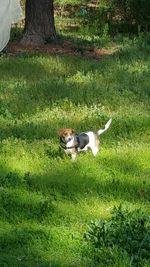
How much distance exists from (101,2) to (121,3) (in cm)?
252

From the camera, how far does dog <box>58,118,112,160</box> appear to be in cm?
788

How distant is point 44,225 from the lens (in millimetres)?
6543

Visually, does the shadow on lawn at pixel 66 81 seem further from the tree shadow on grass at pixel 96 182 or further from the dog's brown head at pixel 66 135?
the tree shadow on grass at pixel 96 182

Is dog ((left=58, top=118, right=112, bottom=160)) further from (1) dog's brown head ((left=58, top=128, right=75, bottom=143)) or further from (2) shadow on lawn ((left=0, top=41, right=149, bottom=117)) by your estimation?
(2) shadow on lawn ((left=0, top=41, right=149, bottom=117))

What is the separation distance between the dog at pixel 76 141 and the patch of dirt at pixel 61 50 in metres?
6.55

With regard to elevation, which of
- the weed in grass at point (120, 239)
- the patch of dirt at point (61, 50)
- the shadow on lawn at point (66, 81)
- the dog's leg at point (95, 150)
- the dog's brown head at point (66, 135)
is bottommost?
the weed in grass at point (120, 239)

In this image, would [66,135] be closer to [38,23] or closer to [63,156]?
[63,156]

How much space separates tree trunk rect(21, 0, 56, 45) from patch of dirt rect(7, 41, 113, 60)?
26cm

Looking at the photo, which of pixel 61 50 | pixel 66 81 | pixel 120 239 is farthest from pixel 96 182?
pixel 61 50

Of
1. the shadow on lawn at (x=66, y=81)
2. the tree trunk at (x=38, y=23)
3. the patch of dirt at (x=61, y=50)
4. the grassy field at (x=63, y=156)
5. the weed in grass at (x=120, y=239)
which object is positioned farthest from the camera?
the tree trunk at (x=38, y=23)

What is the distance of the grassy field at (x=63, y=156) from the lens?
6266 millimetres

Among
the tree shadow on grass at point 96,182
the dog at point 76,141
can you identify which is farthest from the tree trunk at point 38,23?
the tree shadow on grass at point 96,182

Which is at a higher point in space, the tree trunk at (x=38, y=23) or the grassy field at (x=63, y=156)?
the tree trunk at (x=38, y=23)

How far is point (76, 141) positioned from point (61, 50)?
7305 mm
